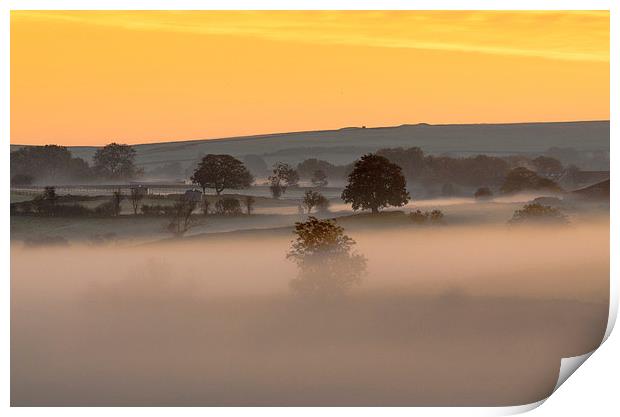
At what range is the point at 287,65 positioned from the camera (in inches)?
268

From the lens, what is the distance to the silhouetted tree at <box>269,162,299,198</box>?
22.2 feet

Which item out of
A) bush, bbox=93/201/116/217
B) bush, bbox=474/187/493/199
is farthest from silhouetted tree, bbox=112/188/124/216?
bush, bbox=474/187/493/199

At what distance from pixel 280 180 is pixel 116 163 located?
0.83 meters

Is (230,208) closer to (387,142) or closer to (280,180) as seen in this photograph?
(280,180)

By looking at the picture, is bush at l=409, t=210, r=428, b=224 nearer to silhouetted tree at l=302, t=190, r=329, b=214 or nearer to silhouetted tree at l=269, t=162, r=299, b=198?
silhouetted tree at l=302, t=190, r=329, b=214

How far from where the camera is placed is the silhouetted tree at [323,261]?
6734 mm

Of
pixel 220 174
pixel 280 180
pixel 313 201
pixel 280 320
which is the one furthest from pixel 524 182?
pixel 220 174

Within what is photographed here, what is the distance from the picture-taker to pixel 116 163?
6.77 meters

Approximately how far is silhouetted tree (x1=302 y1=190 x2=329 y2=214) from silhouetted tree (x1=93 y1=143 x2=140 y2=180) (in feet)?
2.82

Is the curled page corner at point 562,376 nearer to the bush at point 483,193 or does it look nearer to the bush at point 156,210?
the bush at point 483,193

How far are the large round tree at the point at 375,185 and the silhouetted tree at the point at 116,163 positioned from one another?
1081 mm

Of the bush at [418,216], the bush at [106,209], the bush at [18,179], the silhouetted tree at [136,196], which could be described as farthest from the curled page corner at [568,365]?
the bush at [18,179]

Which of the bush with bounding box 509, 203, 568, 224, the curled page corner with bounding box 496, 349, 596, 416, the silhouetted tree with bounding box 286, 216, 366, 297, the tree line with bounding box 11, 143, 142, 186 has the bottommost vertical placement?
the curled page corner with bounding box 496, 349, 596, 416
